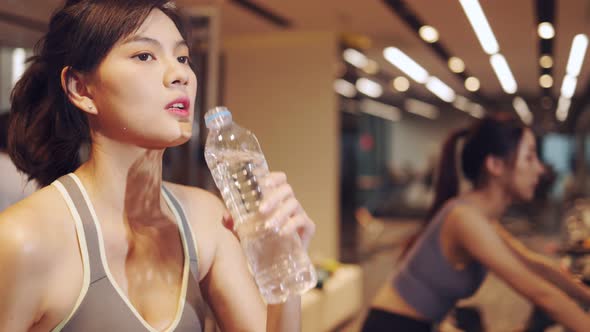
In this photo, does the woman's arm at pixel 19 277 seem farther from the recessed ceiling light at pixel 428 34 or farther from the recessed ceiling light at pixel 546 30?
the recessed ceiling light at pixel 546 30

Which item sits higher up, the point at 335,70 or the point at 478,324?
the point at 335,70

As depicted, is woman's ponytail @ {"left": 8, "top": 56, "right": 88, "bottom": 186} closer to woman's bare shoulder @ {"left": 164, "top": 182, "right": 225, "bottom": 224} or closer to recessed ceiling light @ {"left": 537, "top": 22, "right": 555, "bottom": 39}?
woman's bare shoulder @ {"left": 164, "top": 182, "right": 225, "bottom": 224}

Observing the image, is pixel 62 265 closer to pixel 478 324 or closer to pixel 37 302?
pixel 37 302

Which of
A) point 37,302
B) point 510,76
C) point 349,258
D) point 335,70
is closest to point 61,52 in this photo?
point 37,302

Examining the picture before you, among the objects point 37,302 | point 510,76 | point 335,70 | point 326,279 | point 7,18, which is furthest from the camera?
point 510,76

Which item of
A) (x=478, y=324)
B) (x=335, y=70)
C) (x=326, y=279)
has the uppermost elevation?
(x=335, y=70)

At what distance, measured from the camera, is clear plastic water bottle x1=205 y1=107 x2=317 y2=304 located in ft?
3.27

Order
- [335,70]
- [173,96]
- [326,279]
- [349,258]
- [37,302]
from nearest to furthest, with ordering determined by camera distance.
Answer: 1. [37,302]
2. [173,96]
3. [326,279]
4. [335,70]
5. [349,258]

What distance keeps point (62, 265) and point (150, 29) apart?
420 millimetres

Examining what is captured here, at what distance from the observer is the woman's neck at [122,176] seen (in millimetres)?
1060

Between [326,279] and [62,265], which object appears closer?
[62,265]

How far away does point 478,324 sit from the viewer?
2105mm

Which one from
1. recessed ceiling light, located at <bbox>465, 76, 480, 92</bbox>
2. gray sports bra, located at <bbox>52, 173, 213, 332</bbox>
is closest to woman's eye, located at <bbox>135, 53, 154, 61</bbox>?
gray sports bra, located at <bbox>52, 173, 213, 332</bbox>

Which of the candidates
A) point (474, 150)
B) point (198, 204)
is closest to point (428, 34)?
point (474, 150)
